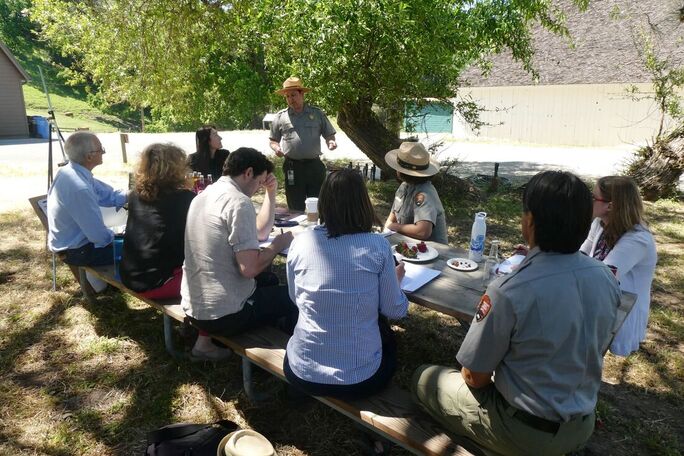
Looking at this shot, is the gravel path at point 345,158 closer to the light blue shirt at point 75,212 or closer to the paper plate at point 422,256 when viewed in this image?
the light blue shirt at point 75,212

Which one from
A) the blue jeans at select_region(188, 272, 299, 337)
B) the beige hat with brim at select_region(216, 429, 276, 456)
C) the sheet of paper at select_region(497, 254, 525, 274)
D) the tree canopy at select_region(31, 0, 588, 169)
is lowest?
the beige hat with brim at select_region(216, 429, 276, 456)

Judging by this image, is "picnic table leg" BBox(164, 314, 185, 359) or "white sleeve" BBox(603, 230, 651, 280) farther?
"picnic table leg" BBox(164, 314, 185, 359)

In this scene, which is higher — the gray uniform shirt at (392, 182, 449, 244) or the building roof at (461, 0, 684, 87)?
the building roof at (461, 0, 684, 87)

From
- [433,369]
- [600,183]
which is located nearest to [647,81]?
[600,183]

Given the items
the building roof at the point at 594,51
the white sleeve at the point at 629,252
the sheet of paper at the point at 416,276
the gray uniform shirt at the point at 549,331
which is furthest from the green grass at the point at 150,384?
the building roof at the point at 594,51

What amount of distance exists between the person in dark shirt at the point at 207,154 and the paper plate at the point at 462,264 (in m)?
3.36

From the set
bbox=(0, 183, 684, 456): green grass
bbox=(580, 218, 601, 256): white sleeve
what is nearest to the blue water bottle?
bbox=(0, 183, 684, 456): green grass

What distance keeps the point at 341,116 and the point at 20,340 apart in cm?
693

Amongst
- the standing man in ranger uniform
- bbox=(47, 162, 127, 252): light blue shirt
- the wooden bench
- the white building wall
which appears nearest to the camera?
the wooden bench

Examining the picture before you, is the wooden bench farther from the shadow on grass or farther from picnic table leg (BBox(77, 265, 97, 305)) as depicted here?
picnic table leg (BBox(77, 265, 97, 305))

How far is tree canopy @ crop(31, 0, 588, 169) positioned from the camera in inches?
210

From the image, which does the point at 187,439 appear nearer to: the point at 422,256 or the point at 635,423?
the point at 422,256

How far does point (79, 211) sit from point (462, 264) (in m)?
2.93

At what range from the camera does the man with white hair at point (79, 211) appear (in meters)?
3.62
